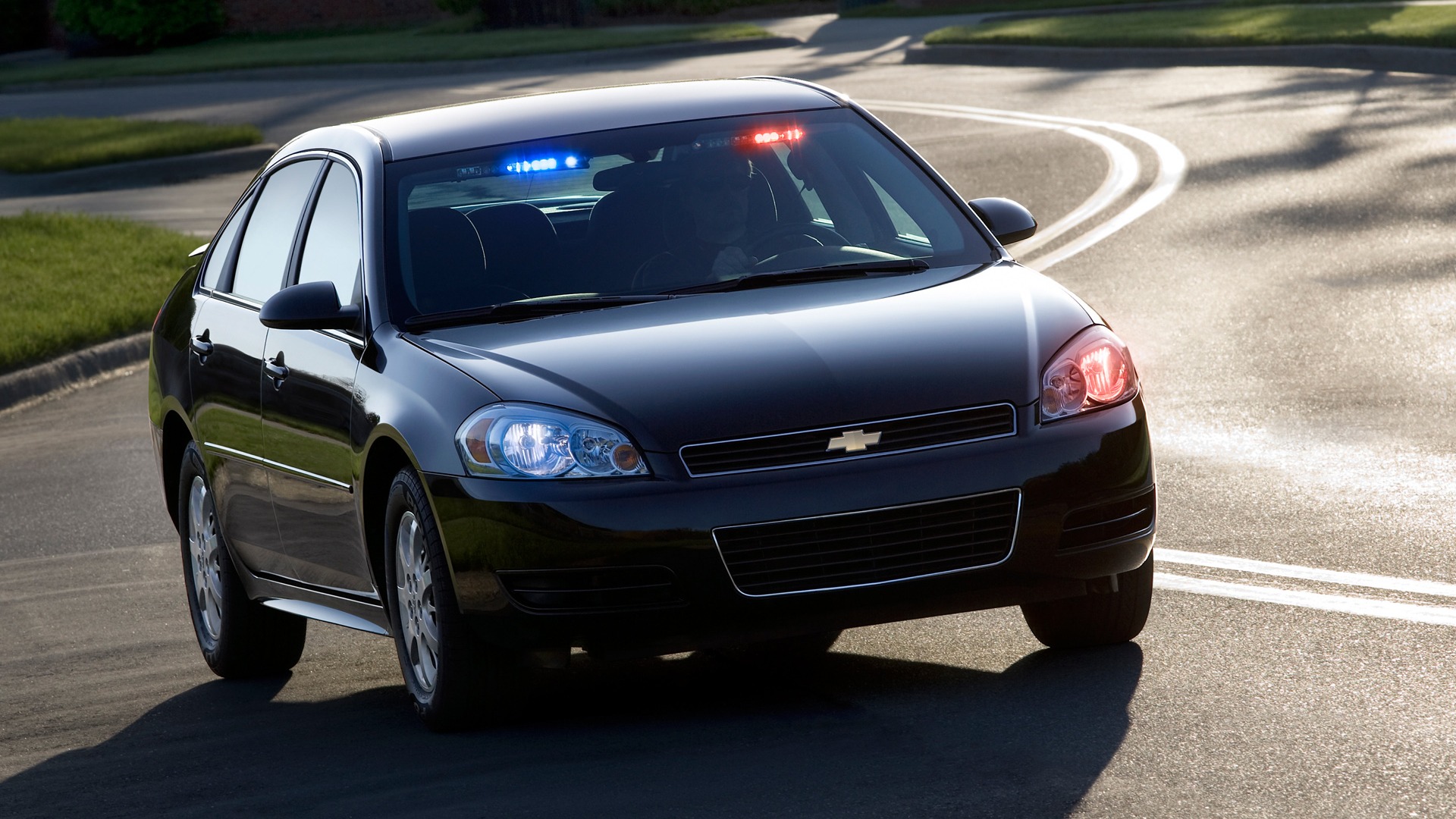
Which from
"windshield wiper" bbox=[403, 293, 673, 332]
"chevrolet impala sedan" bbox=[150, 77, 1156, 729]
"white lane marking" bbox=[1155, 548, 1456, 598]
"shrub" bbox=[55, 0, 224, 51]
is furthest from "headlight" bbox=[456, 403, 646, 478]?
"shrub" bbox=[55, 0, 224, 51]

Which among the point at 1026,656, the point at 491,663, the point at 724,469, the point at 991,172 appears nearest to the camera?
the point at 724,469

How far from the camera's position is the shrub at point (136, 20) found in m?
51.0

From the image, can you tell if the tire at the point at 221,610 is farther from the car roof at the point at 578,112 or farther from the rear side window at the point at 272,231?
the car roof at the point at 578,112

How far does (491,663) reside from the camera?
220 inches

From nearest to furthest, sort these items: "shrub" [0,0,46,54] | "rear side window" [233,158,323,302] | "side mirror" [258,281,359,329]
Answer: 1. "side mirror" [258,281,359,329]
2. "rear side window" [233,158,323,302]
3. "shrub" [0,0,46,54]

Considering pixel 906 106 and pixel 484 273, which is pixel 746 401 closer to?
pixel 484 273

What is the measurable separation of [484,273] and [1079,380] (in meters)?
1.77

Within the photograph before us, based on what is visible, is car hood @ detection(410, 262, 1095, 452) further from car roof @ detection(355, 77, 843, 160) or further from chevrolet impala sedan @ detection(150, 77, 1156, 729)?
car roof @ detection(355, 77, 843, 160)

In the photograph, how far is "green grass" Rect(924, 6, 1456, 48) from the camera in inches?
950

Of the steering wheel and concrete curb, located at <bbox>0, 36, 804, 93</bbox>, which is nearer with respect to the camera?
the steering wheel

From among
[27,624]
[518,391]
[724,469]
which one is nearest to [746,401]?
[724,469]

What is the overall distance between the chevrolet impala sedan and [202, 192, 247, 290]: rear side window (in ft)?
0.81

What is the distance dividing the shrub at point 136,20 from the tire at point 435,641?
47.8 m

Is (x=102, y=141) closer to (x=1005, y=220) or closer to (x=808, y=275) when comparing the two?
(x=1005, y=220)
